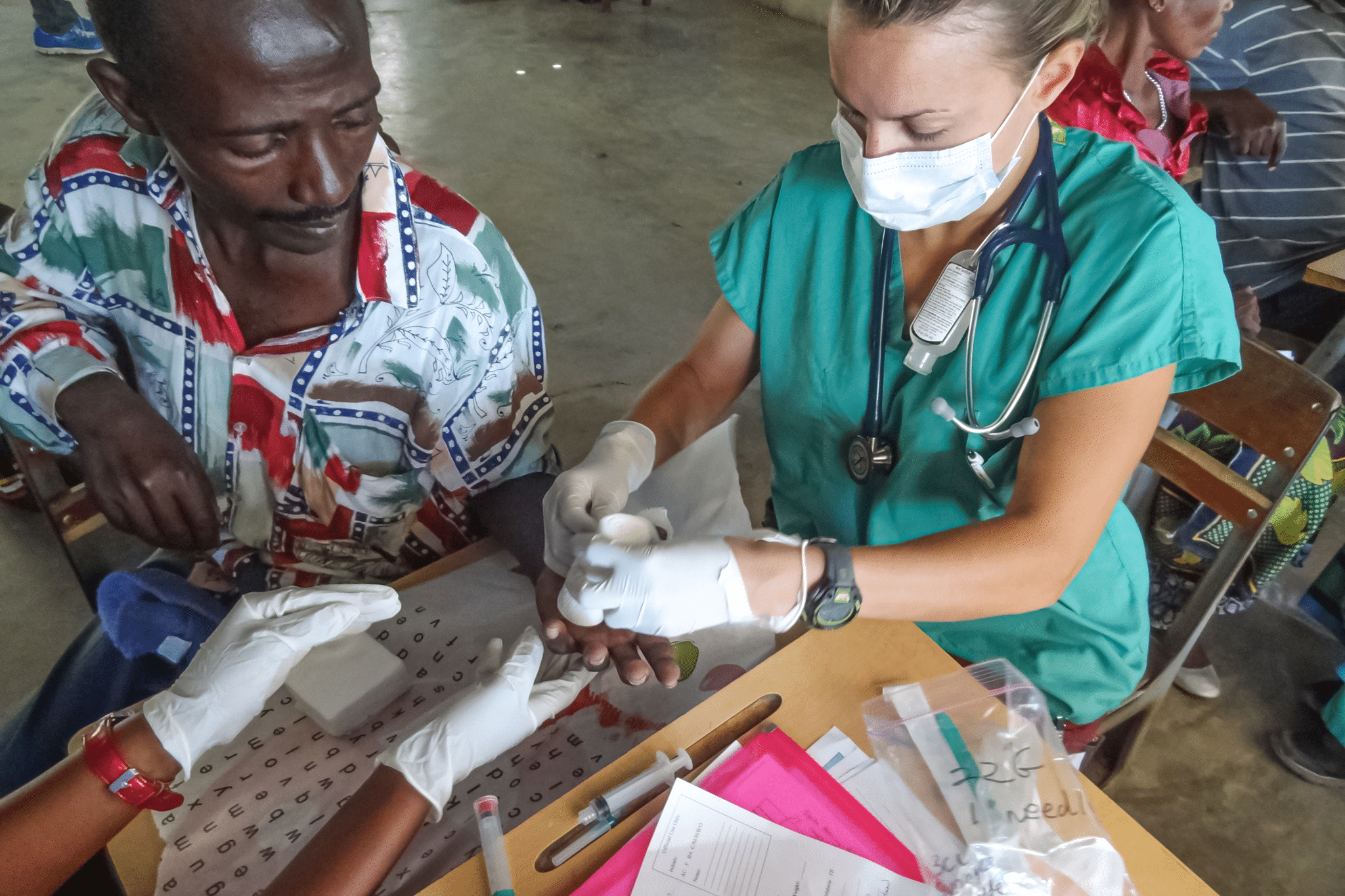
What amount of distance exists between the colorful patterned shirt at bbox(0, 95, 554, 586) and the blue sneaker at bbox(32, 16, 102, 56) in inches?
178

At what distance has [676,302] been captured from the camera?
3223 mm

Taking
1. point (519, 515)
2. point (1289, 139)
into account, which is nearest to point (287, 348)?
point (519, 515)

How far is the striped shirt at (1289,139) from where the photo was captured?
2.27 meters

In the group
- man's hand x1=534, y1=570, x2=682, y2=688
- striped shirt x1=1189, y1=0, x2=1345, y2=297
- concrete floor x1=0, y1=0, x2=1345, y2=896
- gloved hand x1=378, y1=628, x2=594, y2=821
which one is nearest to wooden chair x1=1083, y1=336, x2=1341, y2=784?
concrete floor x1=0, y1=0, x2=1345, y2=896

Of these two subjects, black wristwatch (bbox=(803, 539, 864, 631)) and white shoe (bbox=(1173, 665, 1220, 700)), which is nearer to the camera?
black wristwatch (bbox=(803, 539, 864, 631))

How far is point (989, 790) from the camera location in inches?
31.7

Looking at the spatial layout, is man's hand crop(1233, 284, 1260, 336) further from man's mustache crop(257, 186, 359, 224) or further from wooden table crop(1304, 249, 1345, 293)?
man's mustache crop(257, 186, 359, 224)

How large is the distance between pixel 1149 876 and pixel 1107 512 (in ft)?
1.23

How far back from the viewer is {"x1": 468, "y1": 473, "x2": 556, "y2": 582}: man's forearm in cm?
114

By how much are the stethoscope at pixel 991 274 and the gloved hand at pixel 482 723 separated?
51 cm

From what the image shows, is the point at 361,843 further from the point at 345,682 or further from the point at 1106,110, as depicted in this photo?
the point at 1106,110

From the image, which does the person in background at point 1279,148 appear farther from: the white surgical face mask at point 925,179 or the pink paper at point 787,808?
the pink paper at point 787,808

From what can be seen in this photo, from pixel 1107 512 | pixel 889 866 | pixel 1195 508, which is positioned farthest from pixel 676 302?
pixel 889 866

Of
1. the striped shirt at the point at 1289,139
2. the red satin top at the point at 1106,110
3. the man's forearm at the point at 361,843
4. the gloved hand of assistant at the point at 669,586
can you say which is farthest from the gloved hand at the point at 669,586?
the striped shirt at the point at 1289,139
